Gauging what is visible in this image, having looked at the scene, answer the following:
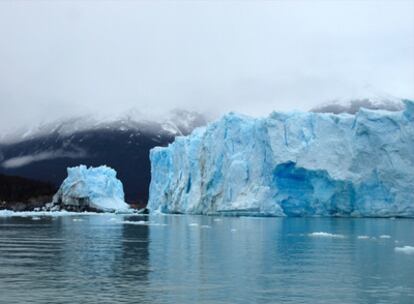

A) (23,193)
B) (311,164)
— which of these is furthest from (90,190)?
(311,164)

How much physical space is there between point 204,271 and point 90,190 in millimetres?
53998

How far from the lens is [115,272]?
46.1 ft

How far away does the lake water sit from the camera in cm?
1137

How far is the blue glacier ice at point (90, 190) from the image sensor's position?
220 feet

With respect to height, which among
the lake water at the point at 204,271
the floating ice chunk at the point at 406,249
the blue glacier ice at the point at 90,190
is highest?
the blue glacier ice at the point at 90,190

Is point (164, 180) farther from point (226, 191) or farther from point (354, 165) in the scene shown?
point (354, 165)

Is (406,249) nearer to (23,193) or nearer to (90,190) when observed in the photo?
(90,190)

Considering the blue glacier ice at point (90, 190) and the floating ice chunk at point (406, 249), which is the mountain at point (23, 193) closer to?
the blue glacier ice at point (90, 190)

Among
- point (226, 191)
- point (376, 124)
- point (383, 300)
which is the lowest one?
point (383, 300)

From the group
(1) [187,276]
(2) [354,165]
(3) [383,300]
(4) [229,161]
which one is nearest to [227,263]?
(1) [187,276]

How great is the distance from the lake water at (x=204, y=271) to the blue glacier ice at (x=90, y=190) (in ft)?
146

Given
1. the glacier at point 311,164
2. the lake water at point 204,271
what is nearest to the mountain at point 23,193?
the glacier at point 311,164

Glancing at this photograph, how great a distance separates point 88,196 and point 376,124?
36663 mm

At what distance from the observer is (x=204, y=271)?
14.6 meters
